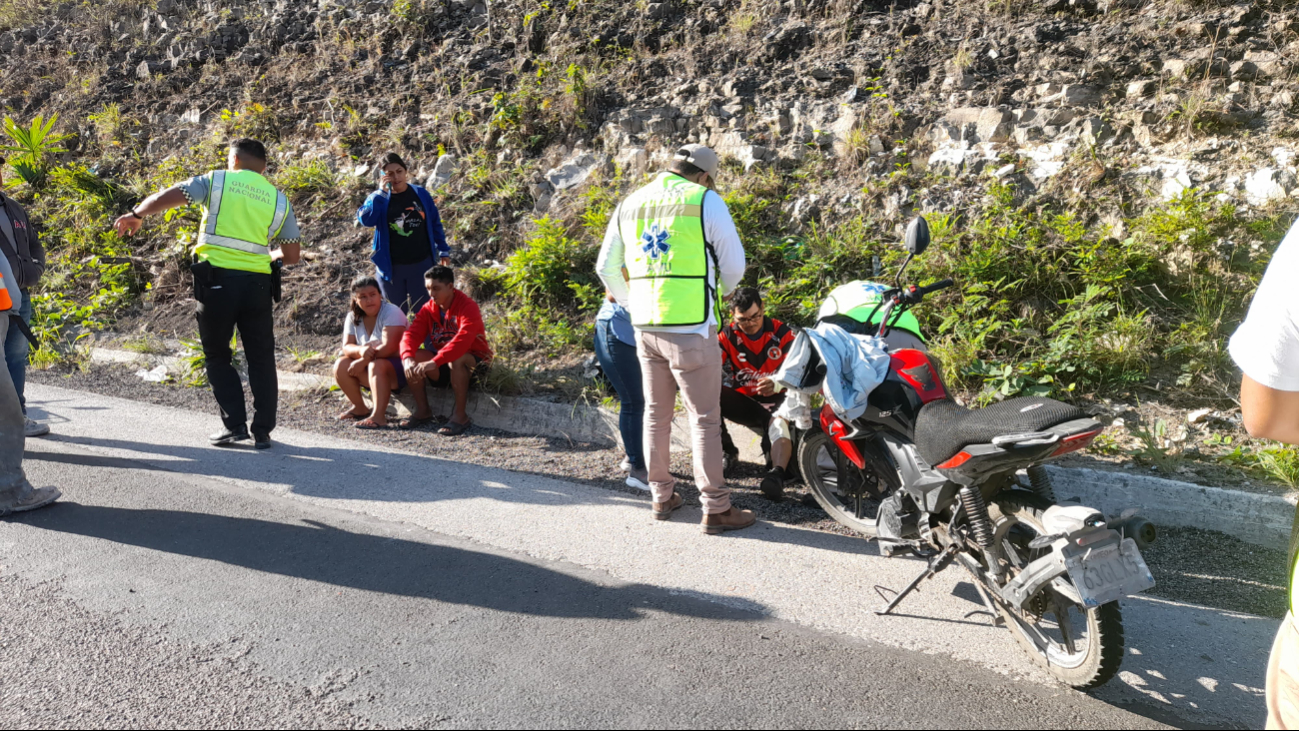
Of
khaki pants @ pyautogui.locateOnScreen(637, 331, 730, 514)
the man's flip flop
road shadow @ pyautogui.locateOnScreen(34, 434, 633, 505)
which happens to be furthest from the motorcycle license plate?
the man's flip flop

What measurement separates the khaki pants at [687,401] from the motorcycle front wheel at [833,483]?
56 centimetres

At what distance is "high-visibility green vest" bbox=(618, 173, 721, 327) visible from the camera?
4723 millimetres

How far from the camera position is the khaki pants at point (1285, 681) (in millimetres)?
1734

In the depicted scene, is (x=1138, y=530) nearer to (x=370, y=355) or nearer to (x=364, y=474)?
(x=364, y=474)

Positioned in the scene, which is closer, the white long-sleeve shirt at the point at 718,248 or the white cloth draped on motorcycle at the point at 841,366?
the white cloth draped on motorcycle at the point at 841,366

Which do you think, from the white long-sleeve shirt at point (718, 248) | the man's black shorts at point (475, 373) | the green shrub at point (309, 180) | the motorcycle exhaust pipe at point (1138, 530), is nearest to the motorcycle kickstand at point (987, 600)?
the motorcycle exhaust pipe at point (1138, 530)

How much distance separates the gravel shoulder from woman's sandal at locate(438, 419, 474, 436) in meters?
0.09

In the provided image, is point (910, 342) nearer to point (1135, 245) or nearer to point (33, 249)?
point (1135, 245)

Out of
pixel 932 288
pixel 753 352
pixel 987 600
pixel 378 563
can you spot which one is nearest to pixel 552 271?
Answer: pixel 753 352

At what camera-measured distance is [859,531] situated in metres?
4.88

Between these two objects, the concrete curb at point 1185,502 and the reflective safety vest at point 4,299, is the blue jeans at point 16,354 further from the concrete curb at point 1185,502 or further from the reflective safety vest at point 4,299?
the concrete curb at point 1185,502

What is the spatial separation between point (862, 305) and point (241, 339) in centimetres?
469

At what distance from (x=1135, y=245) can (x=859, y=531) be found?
3.39 meters

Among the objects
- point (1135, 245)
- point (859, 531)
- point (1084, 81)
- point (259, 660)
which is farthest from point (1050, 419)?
point (1084, 81)
